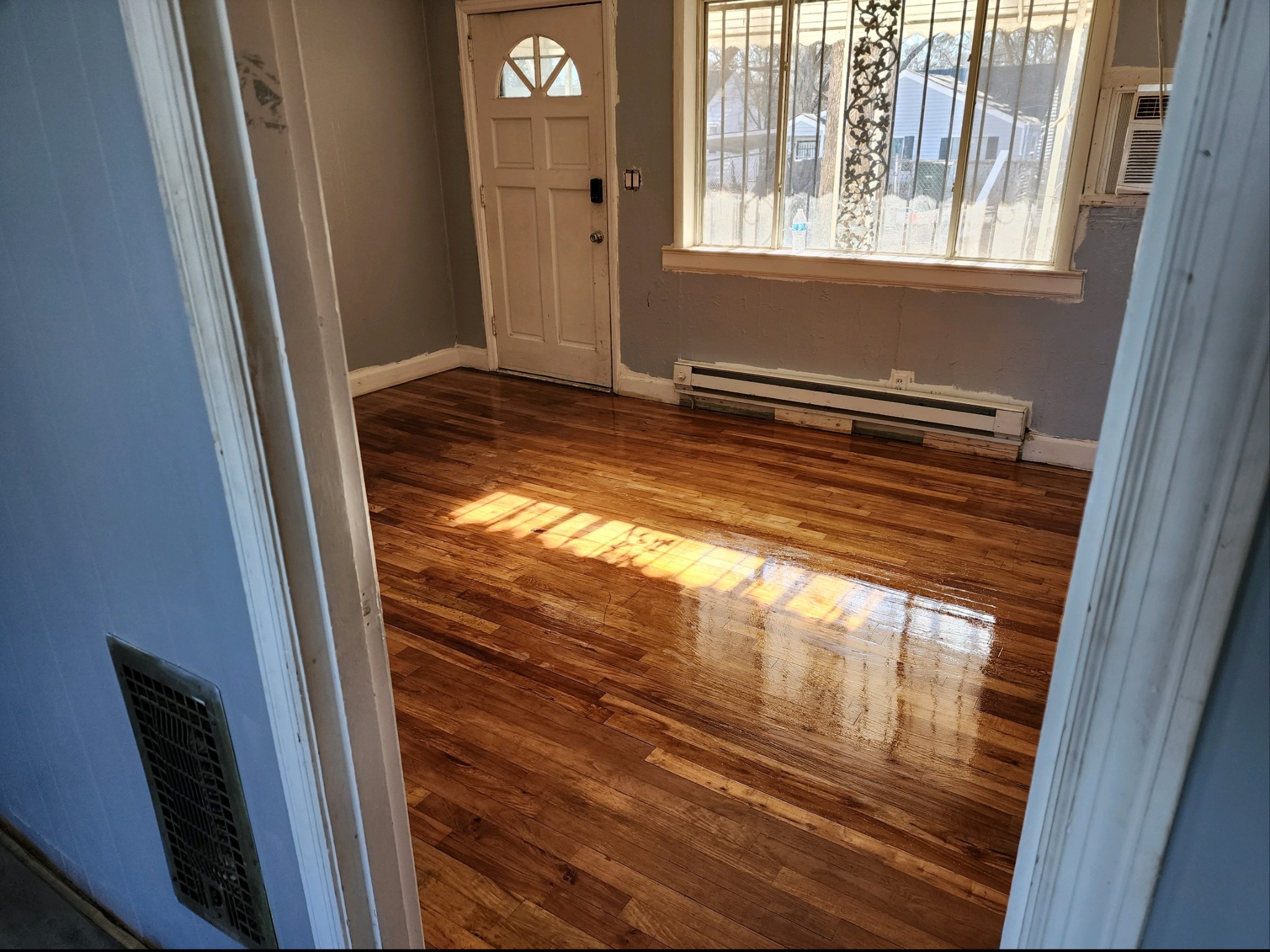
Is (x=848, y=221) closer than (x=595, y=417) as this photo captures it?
Yes

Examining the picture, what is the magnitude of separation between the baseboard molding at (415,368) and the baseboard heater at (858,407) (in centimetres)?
159

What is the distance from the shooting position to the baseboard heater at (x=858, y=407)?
409 centimetres

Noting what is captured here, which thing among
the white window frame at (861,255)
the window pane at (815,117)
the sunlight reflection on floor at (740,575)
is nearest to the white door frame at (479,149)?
the white window frame at (861,255)

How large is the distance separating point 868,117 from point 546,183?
1.92m

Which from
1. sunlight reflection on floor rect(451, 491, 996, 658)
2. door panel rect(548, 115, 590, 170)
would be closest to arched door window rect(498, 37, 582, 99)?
door panel rect(548, 115, 590, 170)

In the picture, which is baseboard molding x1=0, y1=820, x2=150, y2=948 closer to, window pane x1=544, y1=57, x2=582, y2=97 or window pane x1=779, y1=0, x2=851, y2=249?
window pane x1=779, y1=0, x2=851, y2=249

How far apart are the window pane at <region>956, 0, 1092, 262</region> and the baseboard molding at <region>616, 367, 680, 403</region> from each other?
69.6 inches

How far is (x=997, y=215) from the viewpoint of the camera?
12.7ft

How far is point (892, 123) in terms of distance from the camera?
3.99m

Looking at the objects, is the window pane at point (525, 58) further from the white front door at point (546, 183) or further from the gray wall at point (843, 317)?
the gray wall at point (843, 317)

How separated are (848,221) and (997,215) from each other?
69 centimetres

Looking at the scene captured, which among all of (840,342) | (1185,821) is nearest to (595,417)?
(840,342)

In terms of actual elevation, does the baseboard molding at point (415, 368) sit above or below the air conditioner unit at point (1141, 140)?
below

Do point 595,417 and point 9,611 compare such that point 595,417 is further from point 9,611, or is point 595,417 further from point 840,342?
point 9,611
